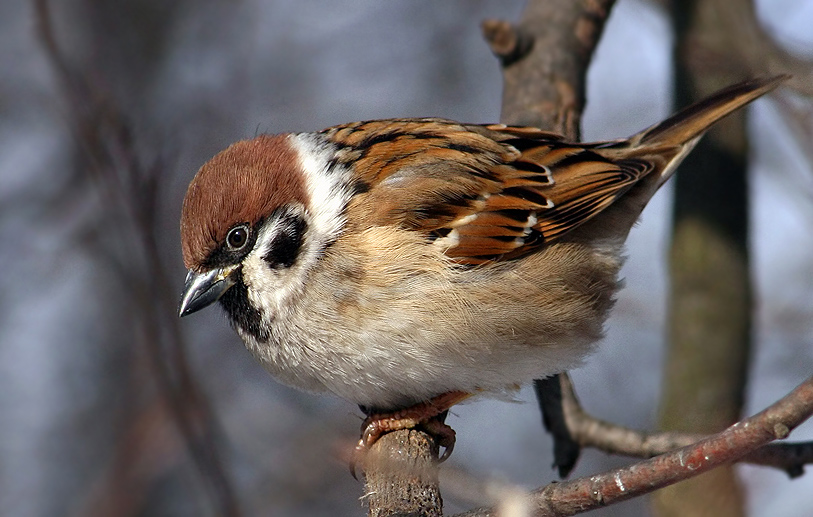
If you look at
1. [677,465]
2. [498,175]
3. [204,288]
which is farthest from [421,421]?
[677,465]

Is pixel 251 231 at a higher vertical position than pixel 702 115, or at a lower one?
lower

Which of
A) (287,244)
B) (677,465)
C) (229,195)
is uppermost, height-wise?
(229,195)

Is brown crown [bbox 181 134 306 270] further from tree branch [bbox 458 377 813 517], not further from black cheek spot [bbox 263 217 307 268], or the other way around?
tree branch [bbox 458 377 813 517]

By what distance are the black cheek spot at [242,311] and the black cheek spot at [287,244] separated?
0.14 metres

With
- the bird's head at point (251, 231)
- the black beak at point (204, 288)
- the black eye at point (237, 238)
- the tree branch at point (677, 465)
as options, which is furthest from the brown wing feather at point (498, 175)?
the tree branch at point (677, 465)

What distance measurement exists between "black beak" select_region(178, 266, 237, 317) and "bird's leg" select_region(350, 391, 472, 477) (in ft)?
2.38

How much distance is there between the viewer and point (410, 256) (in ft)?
9.94

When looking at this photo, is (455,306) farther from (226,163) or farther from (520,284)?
(226,163)

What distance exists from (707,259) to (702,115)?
75 centimetres

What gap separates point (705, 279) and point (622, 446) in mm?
1147

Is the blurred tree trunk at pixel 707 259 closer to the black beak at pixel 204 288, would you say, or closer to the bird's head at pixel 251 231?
the bird's head at pixel 251 231

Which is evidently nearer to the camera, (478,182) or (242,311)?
(242,311)

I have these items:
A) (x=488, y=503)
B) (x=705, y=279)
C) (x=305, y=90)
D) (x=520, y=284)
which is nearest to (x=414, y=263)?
(x=520, y=284)

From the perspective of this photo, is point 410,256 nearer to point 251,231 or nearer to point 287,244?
point 287,244
